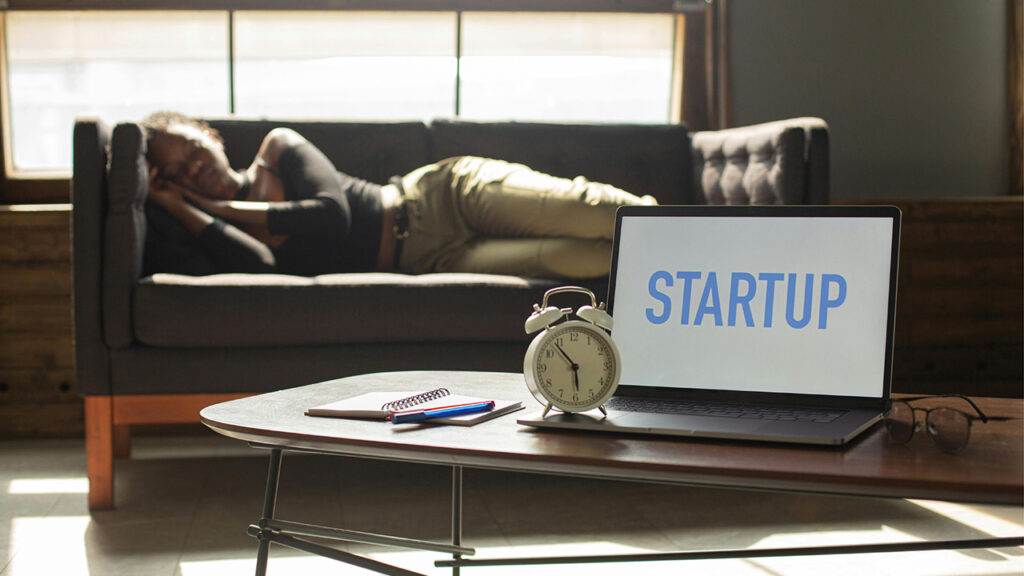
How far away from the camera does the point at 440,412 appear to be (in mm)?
975

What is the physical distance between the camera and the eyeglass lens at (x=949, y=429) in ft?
2.76

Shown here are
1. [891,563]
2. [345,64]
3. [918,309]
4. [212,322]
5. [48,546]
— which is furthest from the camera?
[345,64]

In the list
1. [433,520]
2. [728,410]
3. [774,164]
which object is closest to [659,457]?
[728,410]

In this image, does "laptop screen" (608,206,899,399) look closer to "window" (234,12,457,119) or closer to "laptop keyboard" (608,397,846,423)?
"laptop keyboard" (608,397,846,423)

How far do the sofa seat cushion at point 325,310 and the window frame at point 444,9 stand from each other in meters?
1.28

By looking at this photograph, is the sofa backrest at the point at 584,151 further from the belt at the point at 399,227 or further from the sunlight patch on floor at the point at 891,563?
the sunlight patch on floor at the point at 891,563

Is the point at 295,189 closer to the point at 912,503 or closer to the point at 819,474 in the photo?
the point at 912,503

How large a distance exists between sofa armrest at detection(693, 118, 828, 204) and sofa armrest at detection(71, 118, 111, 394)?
1648 millimetres

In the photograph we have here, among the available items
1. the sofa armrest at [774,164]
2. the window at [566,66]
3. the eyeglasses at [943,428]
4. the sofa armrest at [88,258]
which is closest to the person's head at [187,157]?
the sofa armrest at [88,258]

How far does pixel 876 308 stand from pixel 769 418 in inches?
9.0

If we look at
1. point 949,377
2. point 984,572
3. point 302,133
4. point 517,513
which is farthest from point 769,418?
point 949,377

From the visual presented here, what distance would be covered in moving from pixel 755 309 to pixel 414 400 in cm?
44

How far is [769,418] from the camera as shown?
0.97m

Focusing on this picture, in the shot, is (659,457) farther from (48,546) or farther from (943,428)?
(48,546)
